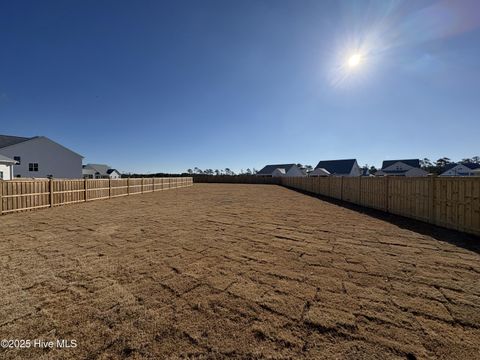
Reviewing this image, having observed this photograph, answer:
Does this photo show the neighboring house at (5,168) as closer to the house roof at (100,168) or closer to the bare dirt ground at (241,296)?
the bare dirt ground at (241,296)

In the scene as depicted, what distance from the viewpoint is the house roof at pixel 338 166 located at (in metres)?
49.1

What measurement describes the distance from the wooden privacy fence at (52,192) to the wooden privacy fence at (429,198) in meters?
14.8

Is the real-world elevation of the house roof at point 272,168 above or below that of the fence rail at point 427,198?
above

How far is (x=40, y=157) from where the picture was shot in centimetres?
2930

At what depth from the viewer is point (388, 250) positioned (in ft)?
15.4

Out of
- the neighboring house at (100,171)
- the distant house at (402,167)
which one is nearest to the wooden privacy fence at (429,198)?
the distant house at (402,167)

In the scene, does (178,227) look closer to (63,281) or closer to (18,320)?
(63,281)

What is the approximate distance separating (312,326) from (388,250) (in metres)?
3.34

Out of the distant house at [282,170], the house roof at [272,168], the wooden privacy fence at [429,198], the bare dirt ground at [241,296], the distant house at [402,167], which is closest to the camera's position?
the bare dirt ground at [241,296]

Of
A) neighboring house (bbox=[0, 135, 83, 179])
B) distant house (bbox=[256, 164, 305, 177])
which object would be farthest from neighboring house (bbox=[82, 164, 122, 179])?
distant house (bbox=[256, 164, 305, 177])

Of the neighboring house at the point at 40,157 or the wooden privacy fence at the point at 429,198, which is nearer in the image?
the wooden privacy fence at the point at 429,198

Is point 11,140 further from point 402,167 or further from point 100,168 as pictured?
point 402,167

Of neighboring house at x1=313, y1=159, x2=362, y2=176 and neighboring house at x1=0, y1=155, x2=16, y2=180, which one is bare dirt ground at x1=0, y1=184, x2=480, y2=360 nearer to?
neighboring house at x1=0, y1=155, x2=16, y2=180

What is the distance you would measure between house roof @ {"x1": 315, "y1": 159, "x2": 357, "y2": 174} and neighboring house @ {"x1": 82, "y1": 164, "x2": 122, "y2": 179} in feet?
168
